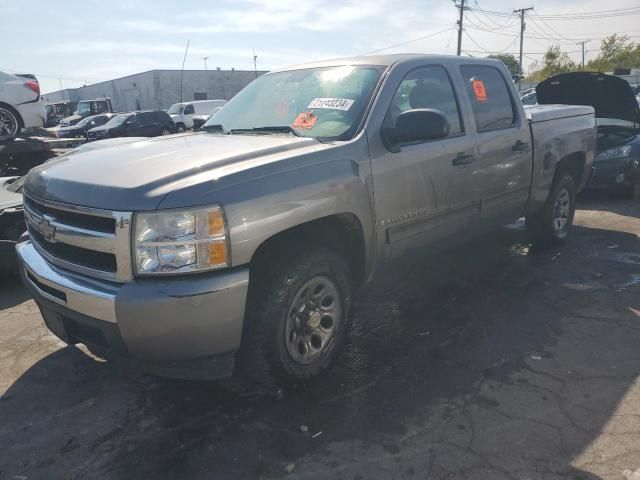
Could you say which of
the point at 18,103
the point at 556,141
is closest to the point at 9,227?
the point at 18,103

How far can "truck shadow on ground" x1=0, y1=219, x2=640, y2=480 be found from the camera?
2.37m

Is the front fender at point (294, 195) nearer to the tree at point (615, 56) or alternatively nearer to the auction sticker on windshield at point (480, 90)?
the auction sticker on windshield at point (480, 90)

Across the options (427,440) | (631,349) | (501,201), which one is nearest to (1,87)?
(501,201)

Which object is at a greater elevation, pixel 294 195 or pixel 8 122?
pixel 8 122

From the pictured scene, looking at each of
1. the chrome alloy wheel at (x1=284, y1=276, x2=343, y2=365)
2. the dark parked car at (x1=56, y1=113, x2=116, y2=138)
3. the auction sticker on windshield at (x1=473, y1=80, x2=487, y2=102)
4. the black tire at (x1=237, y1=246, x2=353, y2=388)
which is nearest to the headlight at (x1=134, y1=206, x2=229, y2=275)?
the black tire at (x1=237, y1=246, x2=353, y2=388)

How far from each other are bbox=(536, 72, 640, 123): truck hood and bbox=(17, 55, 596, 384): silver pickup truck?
424cm

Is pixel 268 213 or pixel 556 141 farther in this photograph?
pixel 556 141

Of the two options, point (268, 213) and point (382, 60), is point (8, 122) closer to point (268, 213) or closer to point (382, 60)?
point (382, 60)

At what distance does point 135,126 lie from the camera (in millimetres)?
22484

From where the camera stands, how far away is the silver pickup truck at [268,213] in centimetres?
229

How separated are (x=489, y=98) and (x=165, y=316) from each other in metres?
3.27

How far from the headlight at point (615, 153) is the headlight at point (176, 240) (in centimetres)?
723

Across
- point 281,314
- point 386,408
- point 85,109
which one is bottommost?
point 386,408

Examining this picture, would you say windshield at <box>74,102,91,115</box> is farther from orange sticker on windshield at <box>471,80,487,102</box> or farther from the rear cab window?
orange sticker on windshield at <box>471,80,487,102</box>
